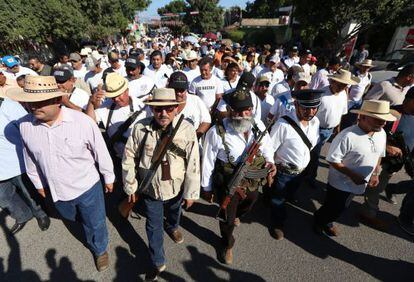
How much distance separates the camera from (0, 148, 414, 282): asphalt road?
9.37 ft

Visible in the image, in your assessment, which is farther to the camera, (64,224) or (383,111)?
(64,224)

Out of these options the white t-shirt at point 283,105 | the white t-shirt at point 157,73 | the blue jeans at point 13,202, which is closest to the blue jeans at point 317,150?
the white t-shirt at point 283,105

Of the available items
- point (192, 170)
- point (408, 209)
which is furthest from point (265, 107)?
point (408, 209)

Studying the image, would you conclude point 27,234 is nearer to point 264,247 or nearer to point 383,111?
point 264,247

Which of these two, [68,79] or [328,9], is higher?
[328,9]

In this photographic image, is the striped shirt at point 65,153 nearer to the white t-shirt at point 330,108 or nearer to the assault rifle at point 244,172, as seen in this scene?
the assault rifle at point 244,172

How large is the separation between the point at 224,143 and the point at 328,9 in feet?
43.9

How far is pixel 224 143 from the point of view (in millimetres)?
2561

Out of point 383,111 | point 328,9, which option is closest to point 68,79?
point 383,111

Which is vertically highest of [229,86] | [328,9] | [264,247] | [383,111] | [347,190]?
[328,9]

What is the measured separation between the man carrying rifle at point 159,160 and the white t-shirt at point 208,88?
92.0 inches

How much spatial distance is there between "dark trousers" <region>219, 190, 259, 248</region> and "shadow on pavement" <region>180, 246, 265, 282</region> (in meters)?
0.29

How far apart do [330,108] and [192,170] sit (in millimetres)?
2766

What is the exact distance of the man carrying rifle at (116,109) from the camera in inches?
121
